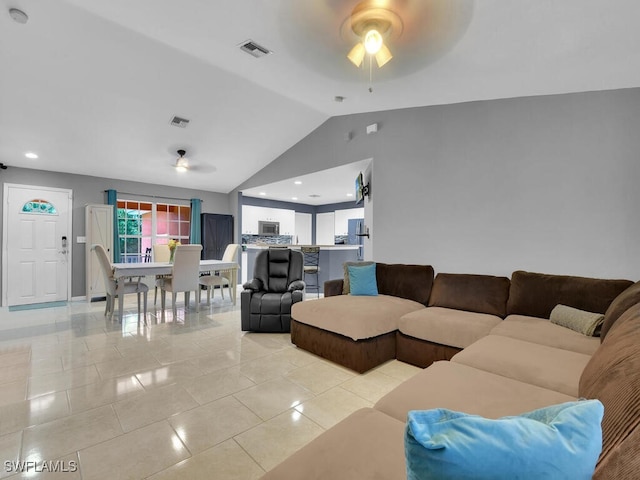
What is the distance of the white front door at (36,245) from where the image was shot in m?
5.12

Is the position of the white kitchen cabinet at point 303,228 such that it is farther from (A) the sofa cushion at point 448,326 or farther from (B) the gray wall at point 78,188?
(A) the sofa cushion at point 448,326

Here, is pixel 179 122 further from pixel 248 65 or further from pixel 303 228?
pixel 303 228

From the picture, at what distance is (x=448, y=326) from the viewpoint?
2561 millimetres

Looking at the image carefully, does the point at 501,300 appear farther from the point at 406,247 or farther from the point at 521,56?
the point at 521,56

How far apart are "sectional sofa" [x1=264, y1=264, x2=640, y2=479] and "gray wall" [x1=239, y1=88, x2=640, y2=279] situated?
35 centimetres

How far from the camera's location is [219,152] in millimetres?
5434

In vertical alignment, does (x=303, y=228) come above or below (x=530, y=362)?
above

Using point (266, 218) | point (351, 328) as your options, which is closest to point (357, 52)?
point (351, 328)

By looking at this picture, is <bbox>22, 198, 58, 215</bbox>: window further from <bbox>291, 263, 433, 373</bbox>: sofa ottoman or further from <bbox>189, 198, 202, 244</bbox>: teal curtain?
<bbox>291, 263, 433, 373</bbox>: sofa ottoman

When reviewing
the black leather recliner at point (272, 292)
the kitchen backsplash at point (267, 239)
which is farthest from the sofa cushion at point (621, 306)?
the kitchen backsplash at point (267, 239)

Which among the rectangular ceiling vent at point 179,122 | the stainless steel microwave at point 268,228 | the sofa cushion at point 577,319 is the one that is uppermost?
A: the rectangular ceiling vent at point 179,122

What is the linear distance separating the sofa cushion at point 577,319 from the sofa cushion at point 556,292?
0.45 feet

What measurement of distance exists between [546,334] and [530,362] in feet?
2.15

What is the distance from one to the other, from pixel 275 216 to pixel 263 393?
6.86 metres
